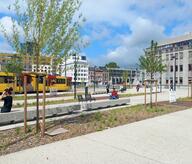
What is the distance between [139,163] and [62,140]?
2577mm

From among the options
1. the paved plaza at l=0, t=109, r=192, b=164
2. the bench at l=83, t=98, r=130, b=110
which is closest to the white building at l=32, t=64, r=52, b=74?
the paved plaza at l=0, t=109, r=192, b=164

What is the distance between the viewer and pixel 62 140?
7324mm

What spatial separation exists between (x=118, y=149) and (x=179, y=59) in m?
87.4

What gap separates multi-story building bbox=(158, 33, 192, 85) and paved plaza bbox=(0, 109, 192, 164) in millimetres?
77847

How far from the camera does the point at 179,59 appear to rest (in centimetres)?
8881

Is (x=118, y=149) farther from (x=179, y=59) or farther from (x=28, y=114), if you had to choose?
(x=179, y=59)

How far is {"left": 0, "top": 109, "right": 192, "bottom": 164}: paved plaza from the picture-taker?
5.70 meters

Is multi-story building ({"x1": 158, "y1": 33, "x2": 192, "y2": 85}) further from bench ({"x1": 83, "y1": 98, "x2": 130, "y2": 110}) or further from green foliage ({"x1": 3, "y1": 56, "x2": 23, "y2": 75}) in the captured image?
green foliage ({"x1": 3, "y1": 56, "x2": 23, "y2": 75})

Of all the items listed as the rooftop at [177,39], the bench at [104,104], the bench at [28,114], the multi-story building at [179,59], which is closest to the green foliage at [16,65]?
the bench at [28,114]

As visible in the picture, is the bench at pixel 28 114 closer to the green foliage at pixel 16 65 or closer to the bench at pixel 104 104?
the bench at pixel 104 104

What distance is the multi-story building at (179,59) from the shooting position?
3364 inches

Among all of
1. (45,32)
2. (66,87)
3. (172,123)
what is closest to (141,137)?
(172,123)

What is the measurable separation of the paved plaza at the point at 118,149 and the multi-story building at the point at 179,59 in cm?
7785

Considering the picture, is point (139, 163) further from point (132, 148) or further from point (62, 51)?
point (62, 51)
